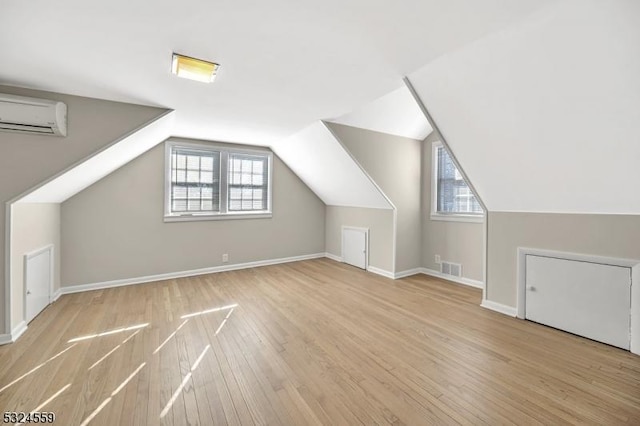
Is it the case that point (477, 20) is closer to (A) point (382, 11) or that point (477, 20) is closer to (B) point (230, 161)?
(A) point (382, 11)

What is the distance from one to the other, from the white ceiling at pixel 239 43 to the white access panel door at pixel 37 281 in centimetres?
163

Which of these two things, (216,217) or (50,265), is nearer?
(50,265)

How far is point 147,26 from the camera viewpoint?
1602 millimetres

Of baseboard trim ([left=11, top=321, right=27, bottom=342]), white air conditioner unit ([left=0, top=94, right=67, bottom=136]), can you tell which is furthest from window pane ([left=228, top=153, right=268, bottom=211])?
baseboard trim ([left=11, top=321, right=27, bottom=342])

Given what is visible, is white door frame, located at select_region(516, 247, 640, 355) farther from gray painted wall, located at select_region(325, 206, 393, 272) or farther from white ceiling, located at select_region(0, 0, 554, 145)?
white ceiling, located at select_region(0, 0, 554, 145)

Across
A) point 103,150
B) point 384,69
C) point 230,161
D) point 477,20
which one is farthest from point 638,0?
point 230,161

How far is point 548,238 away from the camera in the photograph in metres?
2.64

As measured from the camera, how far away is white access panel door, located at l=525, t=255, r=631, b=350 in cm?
223

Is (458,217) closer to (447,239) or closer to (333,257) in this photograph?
(447,239)

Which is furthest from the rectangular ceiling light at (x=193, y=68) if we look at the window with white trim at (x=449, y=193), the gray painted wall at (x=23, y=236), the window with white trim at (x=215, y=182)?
the window with white trim at (x=449, y=193)

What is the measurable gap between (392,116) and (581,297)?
110 inches

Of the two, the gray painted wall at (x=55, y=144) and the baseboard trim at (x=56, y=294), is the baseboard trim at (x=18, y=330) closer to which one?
the gray painted wall at (x=55, y=144)

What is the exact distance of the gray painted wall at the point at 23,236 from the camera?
234 cm

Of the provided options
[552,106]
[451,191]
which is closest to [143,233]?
[451,191]
